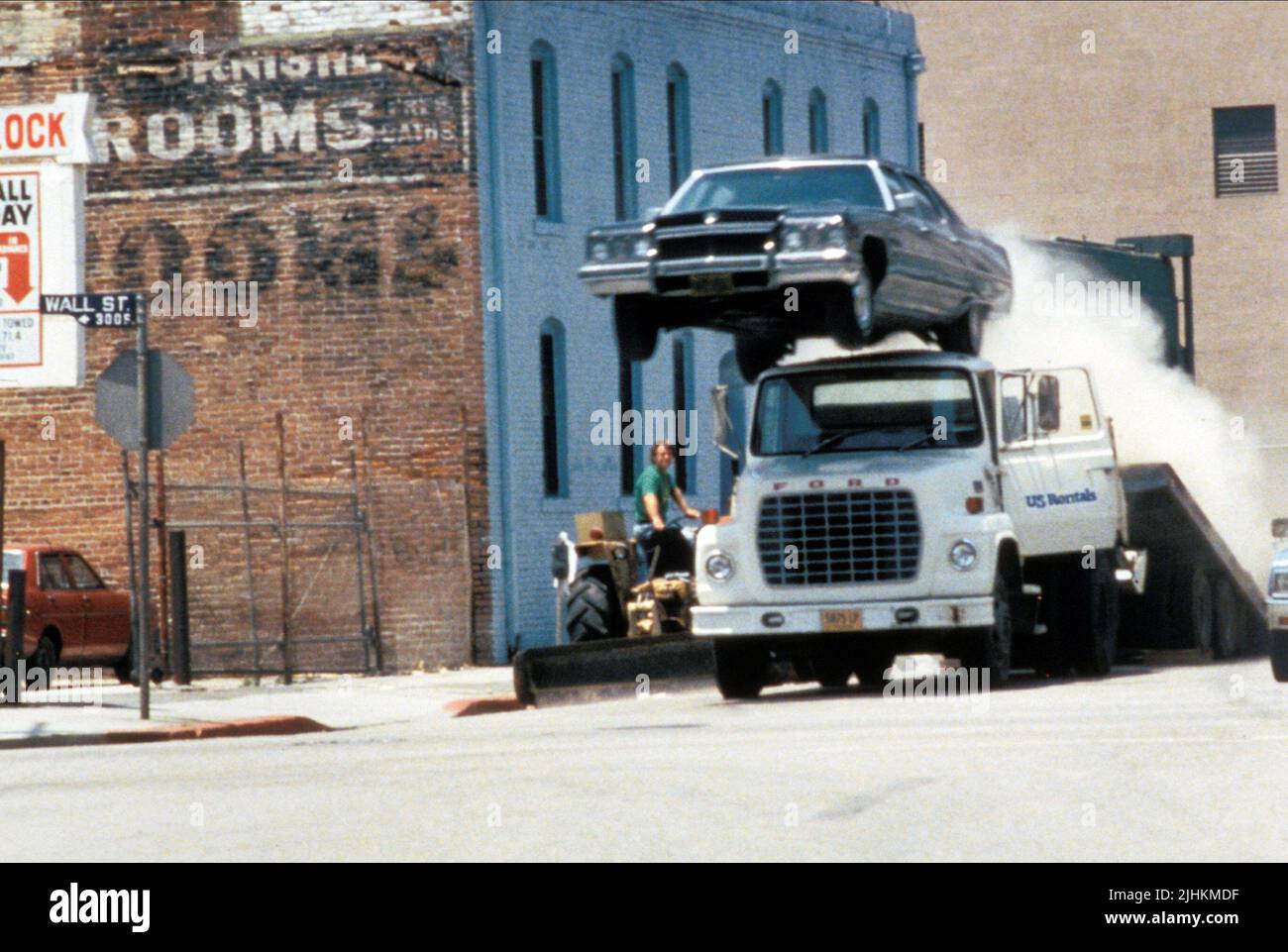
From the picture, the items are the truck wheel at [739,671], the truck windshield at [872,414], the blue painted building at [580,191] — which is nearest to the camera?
the truck windshield at [872,414]

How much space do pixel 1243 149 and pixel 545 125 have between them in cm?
2957

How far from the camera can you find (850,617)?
19.2 m

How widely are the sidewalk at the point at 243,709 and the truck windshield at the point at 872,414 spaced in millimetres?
3640

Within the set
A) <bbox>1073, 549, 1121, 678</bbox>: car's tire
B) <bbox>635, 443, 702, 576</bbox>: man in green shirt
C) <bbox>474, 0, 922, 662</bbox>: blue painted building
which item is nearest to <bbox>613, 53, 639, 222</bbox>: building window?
<bbox>474, 0, 922, 662</bbox>: blue painted building

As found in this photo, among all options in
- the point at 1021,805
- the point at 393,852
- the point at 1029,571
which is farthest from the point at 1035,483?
the point at 393,852

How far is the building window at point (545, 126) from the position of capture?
29.7 m

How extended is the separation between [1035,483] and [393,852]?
37.7ft

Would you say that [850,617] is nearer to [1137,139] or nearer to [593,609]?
[593,609]

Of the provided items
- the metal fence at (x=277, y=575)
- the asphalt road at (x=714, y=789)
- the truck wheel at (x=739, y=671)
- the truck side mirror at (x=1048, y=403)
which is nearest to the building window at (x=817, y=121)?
the metal fence at (x=277, y=575)

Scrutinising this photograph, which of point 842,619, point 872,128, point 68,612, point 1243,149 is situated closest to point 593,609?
point 842,619

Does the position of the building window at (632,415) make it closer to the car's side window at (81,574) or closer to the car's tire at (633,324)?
the car's side window at (81,574)

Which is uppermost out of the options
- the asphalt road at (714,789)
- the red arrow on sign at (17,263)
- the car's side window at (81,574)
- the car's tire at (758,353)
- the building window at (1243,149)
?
the building window at (1243,149)

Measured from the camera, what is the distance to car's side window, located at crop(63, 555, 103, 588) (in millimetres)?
27766

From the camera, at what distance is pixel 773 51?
34.3 meters
